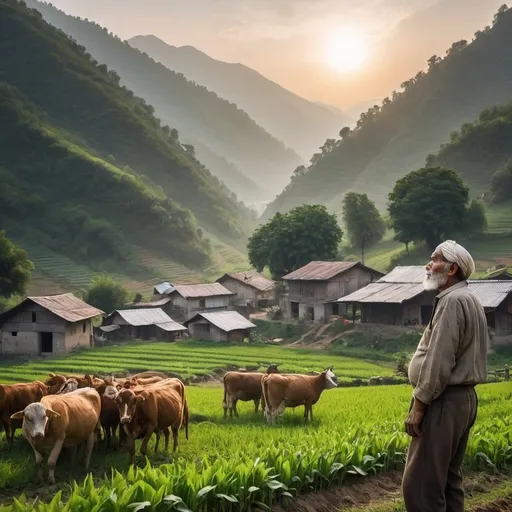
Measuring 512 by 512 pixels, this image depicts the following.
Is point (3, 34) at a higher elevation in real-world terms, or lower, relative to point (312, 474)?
higher

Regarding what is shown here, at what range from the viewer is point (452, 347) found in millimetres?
6500

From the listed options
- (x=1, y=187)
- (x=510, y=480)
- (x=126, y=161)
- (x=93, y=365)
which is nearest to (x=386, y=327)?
(x=93, y=365)

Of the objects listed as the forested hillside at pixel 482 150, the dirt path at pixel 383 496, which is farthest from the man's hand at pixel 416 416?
the forested hillside at pixel 482 150

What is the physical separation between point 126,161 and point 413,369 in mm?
144043

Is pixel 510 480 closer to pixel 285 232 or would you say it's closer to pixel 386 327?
pixel 386 327

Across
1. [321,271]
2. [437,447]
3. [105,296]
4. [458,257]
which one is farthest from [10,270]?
[437,447]

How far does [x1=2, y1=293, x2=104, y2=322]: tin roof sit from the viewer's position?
47.1 m

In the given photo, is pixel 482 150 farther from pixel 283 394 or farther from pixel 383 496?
pixel 383 496

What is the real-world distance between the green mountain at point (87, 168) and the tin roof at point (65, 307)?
2011 inches

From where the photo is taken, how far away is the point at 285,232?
2719 inches

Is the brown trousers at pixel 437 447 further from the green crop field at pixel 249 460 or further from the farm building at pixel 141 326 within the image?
the farm building at pixel 141 326

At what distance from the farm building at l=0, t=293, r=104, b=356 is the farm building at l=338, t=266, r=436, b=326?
1985cm

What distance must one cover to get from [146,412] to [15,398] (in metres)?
4.80

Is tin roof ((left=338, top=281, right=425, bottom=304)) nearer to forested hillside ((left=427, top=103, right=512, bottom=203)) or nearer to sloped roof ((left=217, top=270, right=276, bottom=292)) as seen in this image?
sloped roof ((left=217, top=270, right=276, bottom=292))
